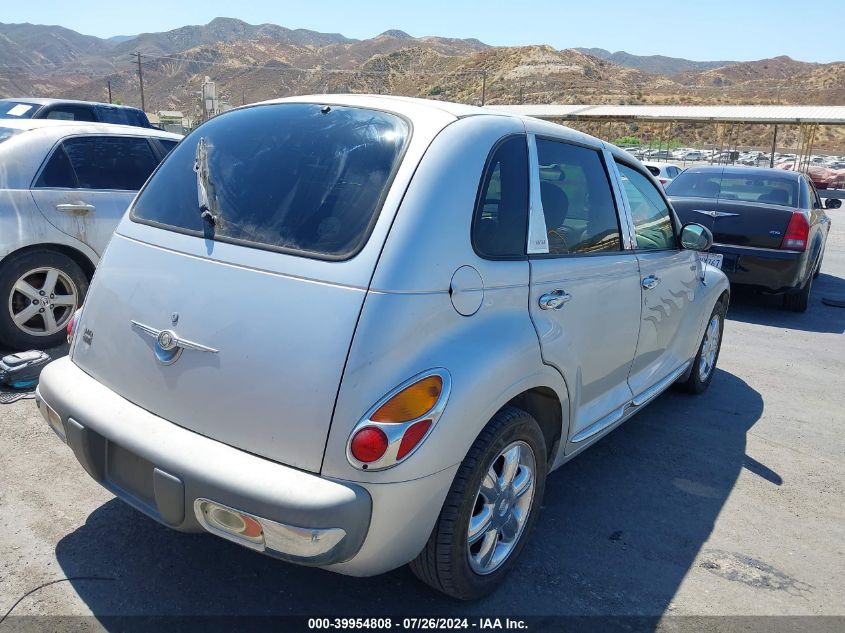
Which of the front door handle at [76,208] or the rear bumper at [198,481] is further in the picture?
the front door handle at [76,208]

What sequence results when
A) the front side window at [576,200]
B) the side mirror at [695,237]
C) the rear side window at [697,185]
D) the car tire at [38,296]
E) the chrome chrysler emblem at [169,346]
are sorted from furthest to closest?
the rear side window at [697,185], the car tire at [38,296], the side mirror at [695,237], the front side window at [576,200], the chrome chrysler emblem at [169,346]

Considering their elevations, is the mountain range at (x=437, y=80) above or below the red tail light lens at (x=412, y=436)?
above

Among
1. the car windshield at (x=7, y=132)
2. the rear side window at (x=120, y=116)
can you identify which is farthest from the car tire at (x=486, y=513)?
the rear side window at (x=120, y=116)

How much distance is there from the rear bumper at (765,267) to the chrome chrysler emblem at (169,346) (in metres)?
6.78

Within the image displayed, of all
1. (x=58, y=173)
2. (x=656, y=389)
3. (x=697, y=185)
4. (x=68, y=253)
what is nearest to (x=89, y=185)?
(x=58, y=173)

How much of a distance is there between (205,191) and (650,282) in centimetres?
235

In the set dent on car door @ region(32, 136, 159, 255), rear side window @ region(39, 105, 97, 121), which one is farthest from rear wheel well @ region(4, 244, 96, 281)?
rear side window @ region(39, 105, 97, 121)

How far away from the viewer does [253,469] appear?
→ 2.10 meters

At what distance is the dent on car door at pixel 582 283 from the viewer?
2801mm

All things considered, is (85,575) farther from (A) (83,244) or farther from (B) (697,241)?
(B) (697,241)

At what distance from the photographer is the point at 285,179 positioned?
100 inches

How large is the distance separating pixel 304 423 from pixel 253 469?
219 millimetres

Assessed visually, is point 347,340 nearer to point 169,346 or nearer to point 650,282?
point 169,346

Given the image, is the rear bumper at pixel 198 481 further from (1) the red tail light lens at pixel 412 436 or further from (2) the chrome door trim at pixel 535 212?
(2) the chrome door trim at pixel 535 212
